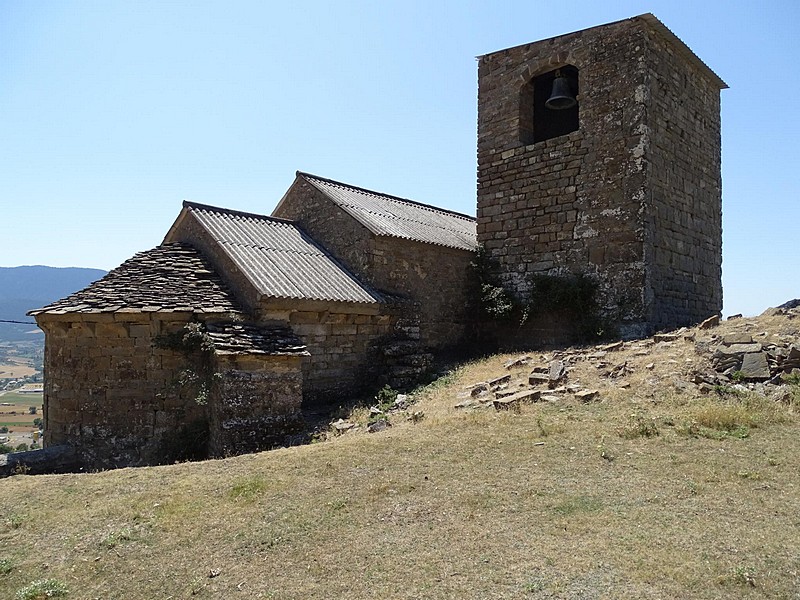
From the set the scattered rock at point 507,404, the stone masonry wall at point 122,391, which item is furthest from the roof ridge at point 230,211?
the scattered rock at point 507,404

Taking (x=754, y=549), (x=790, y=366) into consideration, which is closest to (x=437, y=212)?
(x=790, y=366)

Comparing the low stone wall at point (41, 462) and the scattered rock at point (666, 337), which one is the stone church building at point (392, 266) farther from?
the scattered rock at point (666, 337)

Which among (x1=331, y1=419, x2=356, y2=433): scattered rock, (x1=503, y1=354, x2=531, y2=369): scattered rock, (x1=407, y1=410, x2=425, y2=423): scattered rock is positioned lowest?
(x1=331, y1=419, x2=356, y2=433): scattered rock

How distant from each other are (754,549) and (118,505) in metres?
5.91

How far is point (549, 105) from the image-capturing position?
45.5ft

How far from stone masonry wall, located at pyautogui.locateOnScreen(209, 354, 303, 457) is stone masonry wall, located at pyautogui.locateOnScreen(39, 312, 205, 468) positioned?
84cm

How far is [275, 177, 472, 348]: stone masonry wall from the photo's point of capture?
13.3 m

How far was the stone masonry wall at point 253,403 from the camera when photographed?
8969 mm

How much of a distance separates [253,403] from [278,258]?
425 centimetres

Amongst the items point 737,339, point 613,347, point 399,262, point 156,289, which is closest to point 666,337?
point 613,347

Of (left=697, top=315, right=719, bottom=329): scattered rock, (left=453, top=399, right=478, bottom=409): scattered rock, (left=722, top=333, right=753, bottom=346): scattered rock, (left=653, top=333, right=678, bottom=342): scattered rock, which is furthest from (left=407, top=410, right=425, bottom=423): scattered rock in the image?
(left=697, top=315, right=719, bottom=329): scattered rock

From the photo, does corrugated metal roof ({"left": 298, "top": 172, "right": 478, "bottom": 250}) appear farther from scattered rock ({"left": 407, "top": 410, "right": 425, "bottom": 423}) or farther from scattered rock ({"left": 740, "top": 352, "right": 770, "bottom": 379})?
scattered rock ({"left": 740, "top": 352, "right": 770, "bottom": 379})

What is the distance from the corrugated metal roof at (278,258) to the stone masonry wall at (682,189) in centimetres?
663

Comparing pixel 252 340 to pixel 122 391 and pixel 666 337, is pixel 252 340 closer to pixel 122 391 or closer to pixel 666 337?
pixel 122 391
